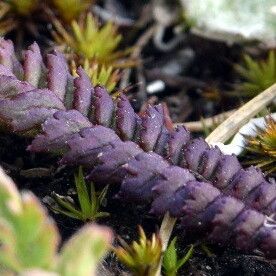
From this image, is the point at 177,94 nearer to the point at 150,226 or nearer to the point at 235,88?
the point at 235,88

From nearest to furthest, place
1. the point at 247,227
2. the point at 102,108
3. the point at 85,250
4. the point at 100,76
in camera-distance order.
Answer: the point at 85,250, the point at 247,227, the point at 102,108, the point at 100,76

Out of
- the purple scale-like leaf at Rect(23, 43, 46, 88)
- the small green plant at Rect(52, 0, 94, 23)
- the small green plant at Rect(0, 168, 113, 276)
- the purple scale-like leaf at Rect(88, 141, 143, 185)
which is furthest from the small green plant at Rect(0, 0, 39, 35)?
the small green plant at Rect(0, 168, 113, 276)

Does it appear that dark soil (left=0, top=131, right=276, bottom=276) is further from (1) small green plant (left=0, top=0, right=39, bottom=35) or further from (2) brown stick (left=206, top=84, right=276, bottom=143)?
(1) small green plant (left=0, top=0, right=39, bottom=35)

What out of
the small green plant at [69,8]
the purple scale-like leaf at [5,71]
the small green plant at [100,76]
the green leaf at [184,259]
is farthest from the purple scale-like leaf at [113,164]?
the small green plant at [69,8]

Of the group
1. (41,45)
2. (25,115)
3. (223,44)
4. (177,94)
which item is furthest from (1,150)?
(223,44)

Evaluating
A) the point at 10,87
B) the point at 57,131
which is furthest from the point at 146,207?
the point at 10,87

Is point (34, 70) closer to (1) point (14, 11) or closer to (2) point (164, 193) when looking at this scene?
(2) point (164, 193)

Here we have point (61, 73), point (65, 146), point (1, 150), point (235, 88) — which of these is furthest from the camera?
point (235, 88)
